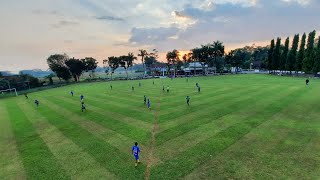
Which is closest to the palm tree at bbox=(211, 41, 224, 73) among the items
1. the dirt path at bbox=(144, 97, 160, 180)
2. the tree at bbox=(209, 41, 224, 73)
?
the tree at bbox=(209, 41, 224, 73)

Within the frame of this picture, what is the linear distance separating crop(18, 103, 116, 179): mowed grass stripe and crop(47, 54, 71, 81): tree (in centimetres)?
9876

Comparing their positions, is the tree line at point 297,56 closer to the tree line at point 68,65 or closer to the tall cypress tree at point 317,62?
the tall cypress tree at point 317,62

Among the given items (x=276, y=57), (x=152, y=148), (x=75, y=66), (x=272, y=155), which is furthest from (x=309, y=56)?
(x=75, y=66)

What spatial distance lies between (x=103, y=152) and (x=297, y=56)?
88.1 metres

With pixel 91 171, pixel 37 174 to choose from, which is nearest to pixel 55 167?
pixel 37 174

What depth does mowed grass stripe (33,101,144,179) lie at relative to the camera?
15.4 m

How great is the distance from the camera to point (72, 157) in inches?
719

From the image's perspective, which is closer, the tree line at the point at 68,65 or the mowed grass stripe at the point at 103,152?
the mowed grass stripe at the point at 103,152

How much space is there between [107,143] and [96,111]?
14.6m

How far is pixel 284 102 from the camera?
33250 mm

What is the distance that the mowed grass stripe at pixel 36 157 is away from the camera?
1589 cm

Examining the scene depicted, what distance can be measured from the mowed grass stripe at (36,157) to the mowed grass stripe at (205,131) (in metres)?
7.60

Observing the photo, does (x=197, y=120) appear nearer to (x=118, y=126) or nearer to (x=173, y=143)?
(x=173, y=143)

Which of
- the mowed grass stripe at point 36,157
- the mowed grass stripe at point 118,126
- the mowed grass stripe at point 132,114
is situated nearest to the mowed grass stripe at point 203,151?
the mowed grass stripe at point 118,126
